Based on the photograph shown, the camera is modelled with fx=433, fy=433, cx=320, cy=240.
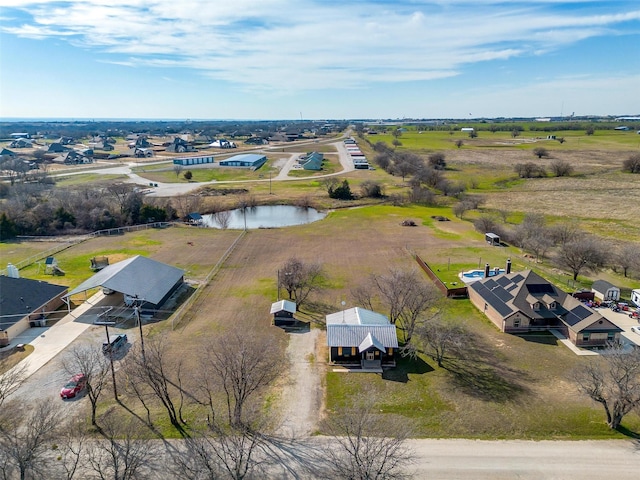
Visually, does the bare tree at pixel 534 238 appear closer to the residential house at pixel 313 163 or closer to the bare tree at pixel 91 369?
the bare tree at pixel 91 369

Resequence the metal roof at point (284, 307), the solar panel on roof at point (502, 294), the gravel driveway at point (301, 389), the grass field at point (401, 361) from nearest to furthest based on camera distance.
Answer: the gravel driveway at point (301, 389) < the grass field at point (401, 361) < the metal roof at point (284, 307) < the solar panel on roof at point (502, 294)

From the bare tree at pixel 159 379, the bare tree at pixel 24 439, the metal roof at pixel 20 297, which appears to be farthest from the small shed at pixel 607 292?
the metal roof at pixel 20 297

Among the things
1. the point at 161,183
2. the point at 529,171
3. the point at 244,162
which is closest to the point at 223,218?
the point at 161,183

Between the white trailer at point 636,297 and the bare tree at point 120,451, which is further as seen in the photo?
the white trailer at point 636,297

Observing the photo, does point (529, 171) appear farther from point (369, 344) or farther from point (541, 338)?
point (369, 344)

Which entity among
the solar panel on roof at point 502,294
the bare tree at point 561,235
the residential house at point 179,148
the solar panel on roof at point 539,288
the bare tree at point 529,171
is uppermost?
the residential house at point 179,148

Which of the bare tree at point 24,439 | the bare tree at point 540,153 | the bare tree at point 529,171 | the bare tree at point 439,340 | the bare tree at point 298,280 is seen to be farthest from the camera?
the bare tree at point 540,153

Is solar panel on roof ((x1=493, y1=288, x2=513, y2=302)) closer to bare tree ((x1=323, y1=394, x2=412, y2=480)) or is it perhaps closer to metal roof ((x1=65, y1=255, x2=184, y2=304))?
bare tree ((x1=323, y1=394, x2=412, y2=480))
